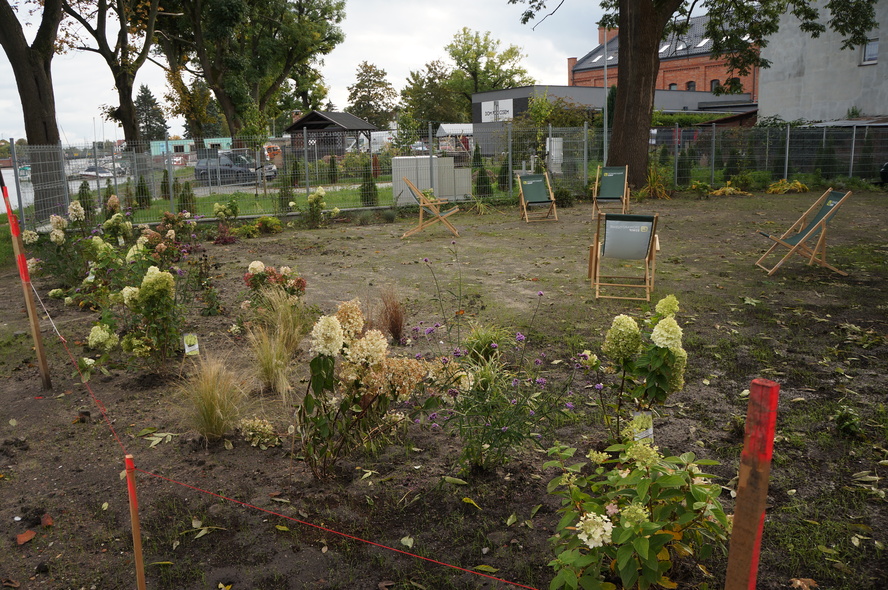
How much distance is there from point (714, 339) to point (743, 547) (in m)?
4.15

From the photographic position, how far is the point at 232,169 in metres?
16.6

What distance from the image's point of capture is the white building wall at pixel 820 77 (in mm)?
24844

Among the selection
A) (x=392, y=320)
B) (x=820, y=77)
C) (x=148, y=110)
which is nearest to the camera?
(x=392, y=320)

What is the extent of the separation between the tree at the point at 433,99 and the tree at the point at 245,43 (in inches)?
837

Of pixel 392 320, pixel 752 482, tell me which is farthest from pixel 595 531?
pixel 392 320

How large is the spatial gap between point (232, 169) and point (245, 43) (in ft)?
69.1

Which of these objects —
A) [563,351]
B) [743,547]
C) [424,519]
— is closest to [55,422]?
[424,519]

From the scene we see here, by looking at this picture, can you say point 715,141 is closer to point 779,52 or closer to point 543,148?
point 543,148

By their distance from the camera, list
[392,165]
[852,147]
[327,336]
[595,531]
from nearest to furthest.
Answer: [595,531] < [327,336] < [392,165] < [852,147]

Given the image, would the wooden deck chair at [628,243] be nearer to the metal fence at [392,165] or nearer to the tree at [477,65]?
the metal fence at [392,165]

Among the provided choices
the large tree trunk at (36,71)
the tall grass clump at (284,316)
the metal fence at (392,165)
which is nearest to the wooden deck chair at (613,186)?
the metal fence at (392,165)

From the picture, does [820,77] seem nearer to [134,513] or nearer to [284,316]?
[284,316]

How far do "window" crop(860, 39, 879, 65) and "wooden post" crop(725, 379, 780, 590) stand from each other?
96.3 ft

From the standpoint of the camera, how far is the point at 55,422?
169 inches
